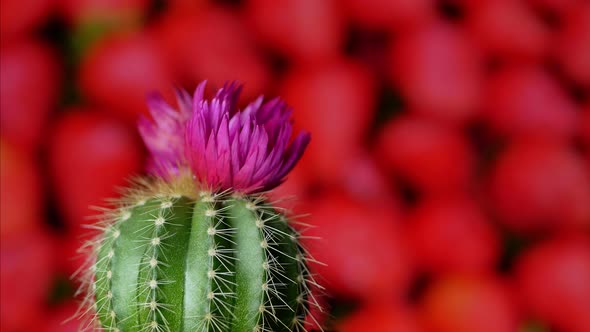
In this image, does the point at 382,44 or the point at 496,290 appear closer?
the point at 496,290

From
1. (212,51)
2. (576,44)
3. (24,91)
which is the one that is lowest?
(24,91)

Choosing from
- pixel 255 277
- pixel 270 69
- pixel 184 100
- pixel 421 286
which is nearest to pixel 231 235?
pixel 255 277

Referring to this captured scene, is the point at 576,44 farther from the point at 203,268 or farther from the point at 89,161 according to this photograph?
the point at 203,268

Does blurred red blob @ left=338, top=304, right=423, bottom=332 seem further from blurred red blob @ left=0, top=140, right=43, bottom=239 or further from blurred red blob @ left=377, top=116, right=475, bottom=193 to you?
blurred red blob @ left=0, top=140, right=43, bottom=239

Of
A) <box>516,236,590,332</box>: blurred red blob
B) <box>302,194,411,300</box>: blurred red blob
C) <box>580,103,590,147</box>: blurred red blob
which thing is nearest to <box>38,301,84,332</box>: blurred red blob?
<box>302,194,411,300</box>: blurred red blob

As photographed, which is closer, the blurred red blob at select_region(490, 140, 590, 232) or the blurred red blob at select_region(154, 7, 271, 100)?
the blurred red blob at select_region(154, 7, 271, 100)

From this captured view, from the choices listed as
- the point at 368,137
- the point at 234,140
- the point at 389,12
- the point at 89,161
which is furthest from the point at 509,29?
the point at 234,140

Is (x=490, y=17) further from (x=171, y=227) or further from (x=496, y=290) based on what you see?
(x=171, y=227)
